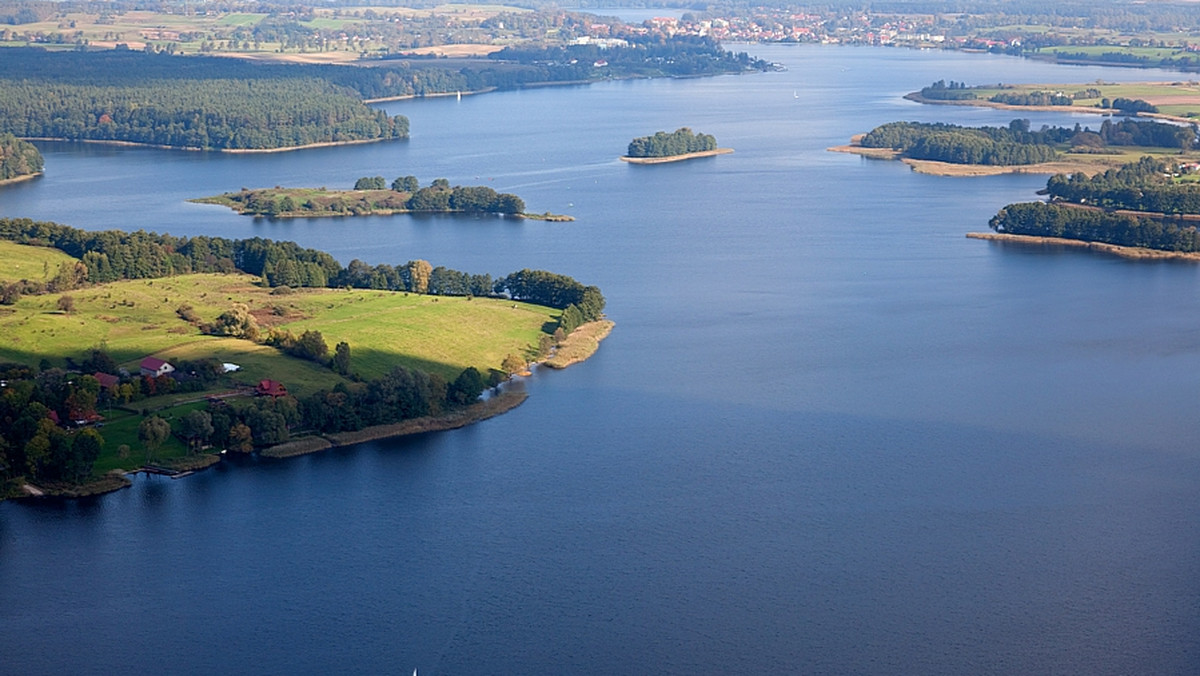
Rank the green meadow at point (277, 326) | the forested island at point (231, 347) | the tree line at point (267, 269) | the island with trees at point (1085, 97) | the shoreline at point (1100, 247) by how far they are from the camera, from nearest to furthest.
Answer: the forested island at point (231, 347)
the green meadow at point (277, 326)
the tree line at point (267, 269)
the shoreline at point (1100, 247)
the island with trees at point (1085, 97)

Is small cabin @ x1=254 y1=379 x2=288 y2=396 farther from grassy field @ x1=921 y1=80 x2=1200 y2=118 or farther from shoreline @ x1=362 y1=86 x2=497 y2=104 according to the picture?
shoreline @ x1=362 y1=86 x2=497 y2=104

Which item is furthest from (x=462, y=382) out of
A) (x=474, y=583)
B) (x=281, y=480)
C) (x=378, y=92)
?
(x=378, y=92)

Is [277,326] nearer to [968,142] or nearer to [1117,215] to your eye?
[1117,215]

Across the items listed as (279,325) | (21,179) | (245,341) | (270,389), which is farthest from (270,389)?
(21,179)

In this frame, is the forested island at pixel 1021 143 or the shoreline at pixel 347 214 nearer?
the shoreline at pixel 347 214

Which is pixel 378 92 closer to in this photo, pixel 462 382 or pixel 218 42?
pixel 218 42

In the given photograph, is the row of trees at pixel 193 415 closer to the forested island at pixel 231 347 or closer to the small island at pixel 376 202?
the forested island at pixel 231 347

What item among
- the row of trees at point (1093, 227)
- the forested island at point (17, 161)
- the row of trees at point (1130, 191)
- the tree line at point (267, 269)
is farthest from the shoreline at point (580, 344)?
the forested island at point (17, 161)

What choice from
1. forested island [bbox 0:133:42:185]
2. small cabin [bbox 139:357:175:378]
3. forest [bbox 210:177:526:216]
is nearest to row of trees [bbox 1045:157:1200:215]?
forest [bbox 210:177:526:216]
